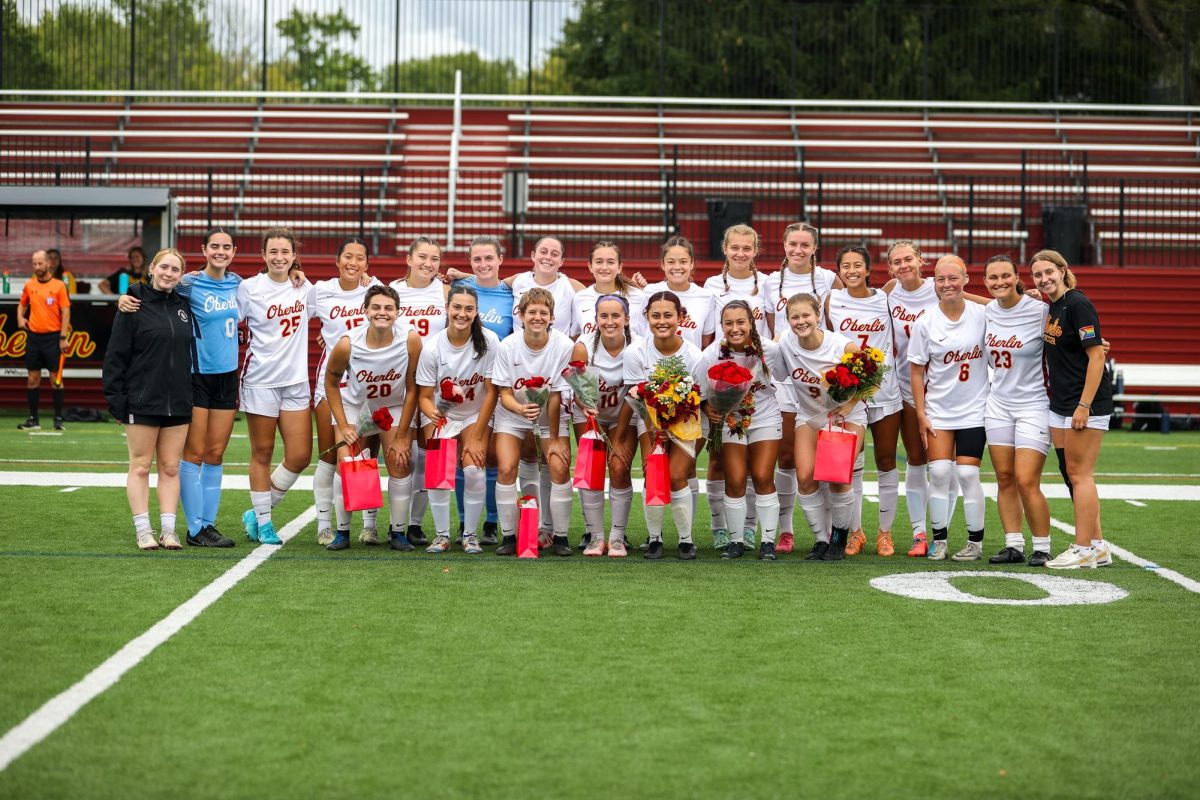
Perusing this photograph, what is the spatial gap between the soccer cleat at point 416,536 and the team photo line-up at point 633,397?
0.23 ft

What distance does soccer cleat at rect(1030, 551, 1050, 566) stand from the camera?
7.76 metres

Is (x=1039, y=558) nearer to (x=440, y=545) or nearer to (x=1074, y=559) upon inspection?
(x=1074, y=559)

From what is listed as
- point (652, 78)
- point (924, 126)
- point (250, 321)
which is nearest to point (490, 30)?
point (652, 78)

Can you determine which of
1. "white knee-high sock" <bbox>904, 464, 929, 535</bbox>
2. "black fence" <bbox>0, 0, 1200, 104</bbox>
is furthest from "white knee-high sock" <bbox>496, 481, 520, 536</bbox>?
"black fence" <bbox>0, 0, 1200, 104</bbox>

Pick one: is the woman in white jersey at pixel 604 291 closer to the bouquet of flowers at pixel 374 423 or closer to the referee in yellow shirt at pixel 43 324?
the bouquet of flowers at pixel 374 423

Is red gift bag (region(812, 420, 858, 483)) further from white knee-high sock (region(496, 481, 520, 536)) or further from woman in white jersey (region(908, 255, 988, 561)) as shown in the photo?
white knee-high sock (region(496, 481, 520, 536))

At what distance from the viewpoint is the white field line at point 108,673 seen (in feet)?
13.8

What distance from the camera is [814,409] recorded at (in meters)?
8.02

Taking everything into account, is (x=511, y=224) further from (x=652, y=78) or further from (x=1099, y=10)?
(x=1099, y=10)

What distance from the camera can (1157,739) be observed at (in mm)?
4418

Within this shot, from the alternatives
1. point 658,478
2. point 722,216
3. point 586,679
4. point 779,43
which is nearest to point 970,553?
point 658,478

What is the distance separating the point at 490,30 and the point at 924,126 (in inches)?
381

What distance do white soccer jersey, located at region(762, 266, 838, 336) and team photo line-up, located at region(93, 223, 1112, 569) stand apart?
0.14 ft

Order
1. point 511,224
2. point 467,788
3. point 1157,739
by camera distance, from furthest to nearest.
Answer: point 511,224 → point 1157,739 → point 467,788
